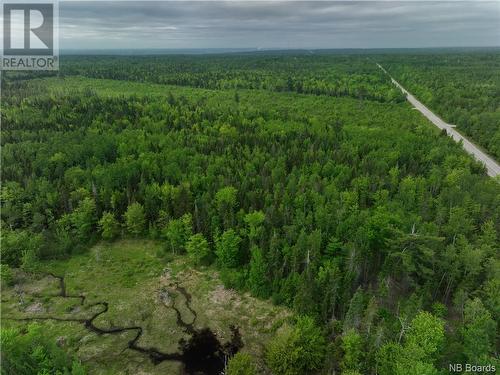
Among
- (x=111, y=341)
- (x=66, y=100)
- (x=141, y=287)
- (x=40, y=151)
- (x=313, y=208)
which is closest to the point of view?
(x=111, y=341)

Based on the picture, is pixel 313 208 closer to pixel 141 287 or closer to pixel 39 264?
pixel 141 287

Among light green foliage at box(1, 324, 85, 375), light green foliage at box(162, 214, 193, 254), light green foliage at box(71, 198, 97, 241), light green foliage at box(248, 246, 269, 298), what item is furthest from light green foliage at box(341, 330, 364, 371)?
light green foliage at box(71, 198, 97, 241)

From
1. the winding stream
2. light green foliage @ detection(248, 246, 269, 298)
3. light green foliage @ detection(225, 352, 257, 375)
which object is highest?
light green foliage @ detection(248, 246, 269, 298)

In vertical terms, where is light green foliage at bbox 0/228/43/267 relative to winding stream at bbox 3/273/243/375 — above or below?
above

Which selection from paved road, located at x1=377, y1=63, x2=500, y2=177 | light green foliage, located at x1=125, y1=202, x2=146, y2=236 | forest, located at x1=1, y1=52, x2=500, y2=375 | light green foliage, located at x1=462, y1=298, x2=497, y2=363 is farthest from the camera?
paved road, located at x1=377, y1=63, x2=500, y2=177

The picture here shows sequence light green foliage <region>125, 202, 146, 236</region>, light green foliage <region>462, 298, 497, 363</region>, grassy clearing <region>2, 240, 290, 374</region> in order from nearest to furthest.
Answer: light green foliage <region>462, 298, 497, 363</region> < grassy clearing <region>2, 240, 290, 374</region> < light green foliage <region>125, 202, 146, 236</region>

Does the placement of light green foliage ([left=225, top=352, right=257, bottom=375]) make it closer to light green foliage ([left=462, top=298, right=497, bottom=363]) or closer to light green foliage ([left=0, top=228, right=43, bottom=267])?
light green foliage ([left=462, top=298, right=497, bottom=363])

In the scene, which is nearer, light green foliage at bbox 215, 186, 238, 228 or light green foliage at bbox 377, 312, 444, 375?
light green foliage at bbox 377, 312, 444, 375

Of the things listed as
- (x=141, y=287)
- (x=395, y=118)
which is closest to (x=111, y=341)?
(x=141, y=287)
